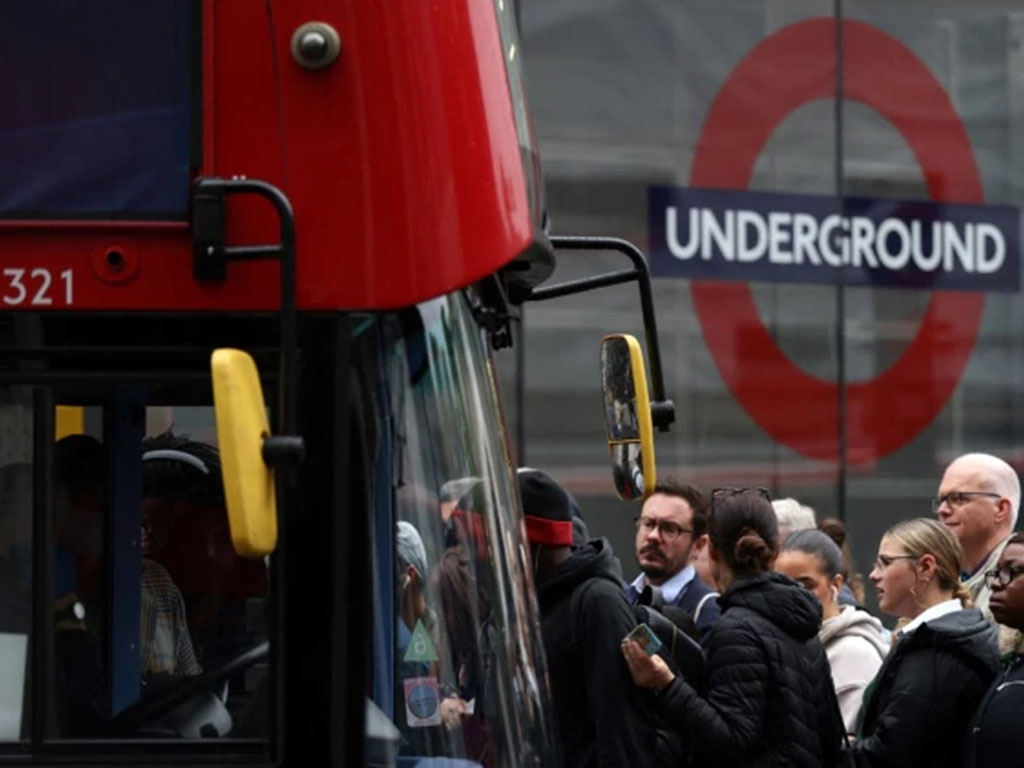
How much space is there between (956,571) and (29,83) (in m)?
3.60

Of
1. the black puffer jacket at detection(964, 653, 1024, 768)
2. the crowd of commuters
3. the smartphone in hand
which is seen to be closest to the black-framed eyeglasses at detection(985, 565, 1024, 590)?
the crowd of commuters

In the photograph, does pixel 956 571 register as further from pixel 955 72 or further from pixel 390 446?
pixel 955 72

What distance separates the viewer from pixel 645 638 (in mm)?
6082

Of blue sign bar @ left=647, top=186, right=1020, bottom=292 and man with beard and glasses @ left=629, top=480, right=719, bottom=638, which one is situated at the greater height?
blue sign bar @ left=647, top=186, right=1020, bottom=292

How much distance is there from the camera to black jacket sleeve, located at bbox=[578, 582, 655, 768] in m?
6.14

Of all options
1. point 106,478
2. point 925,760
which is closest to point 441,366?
point 106,478

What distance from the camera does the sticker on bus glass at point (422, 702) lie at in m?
4.04

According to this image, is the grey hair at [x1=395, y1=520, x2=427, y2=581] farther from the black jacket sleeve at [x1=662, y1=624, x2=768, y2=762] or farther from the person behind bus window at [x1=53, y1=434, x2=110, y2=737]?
the black jacket sleeve at [x1=662, y1=624, x2=768, y2=762]

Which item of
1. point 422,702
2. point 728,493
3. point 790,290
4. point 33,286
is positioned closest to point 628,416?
point 422,702

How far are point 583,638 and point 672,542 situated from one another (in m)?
1.40

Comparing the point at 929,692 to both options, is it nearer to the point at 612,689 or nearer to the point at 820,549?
the point at 612,689

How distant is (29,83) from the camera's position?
398 centimetres

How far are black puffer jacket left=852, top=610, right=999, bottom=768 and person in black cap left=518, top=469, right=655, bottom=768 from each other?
0.62 metres

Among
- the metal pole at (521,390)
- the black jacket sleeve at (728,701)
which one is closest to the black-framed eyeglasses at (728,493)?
the black jacket sleeve at (728,701)
